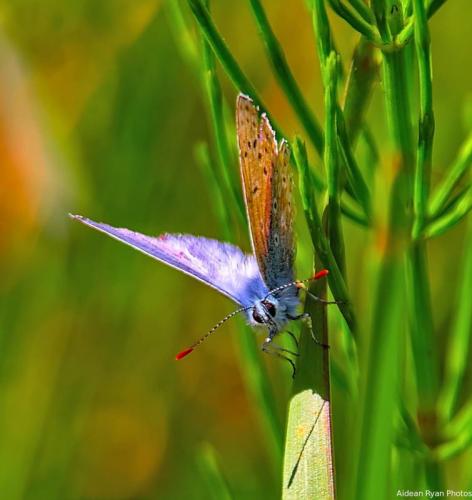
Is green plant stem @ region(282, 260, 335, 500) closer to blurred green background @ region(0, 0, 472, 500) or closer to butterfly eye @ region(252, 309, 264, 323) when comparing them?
butterfly eye @ region(252, 309, 264, 323)

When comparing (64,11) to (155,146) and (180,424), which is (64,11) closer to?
(155,146)

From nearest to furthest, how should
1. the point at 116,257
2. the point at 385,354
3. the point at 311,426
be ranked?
the point at 385,354
the point at 311,426
the point at 116,257

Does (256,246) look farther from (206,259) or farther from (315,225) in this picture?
(315,225)

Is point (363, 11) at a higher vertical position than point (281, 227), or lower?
higher

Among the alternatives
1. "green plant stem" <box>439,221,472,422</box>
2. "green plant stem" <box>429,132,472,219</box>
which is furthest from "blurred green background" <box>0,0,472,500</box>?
"green plant stem" <box>429,132,472,219</box>

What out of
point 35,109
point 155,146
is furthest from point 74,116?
point 155,146

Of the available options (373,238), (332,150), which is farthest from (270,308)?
(373,238)
